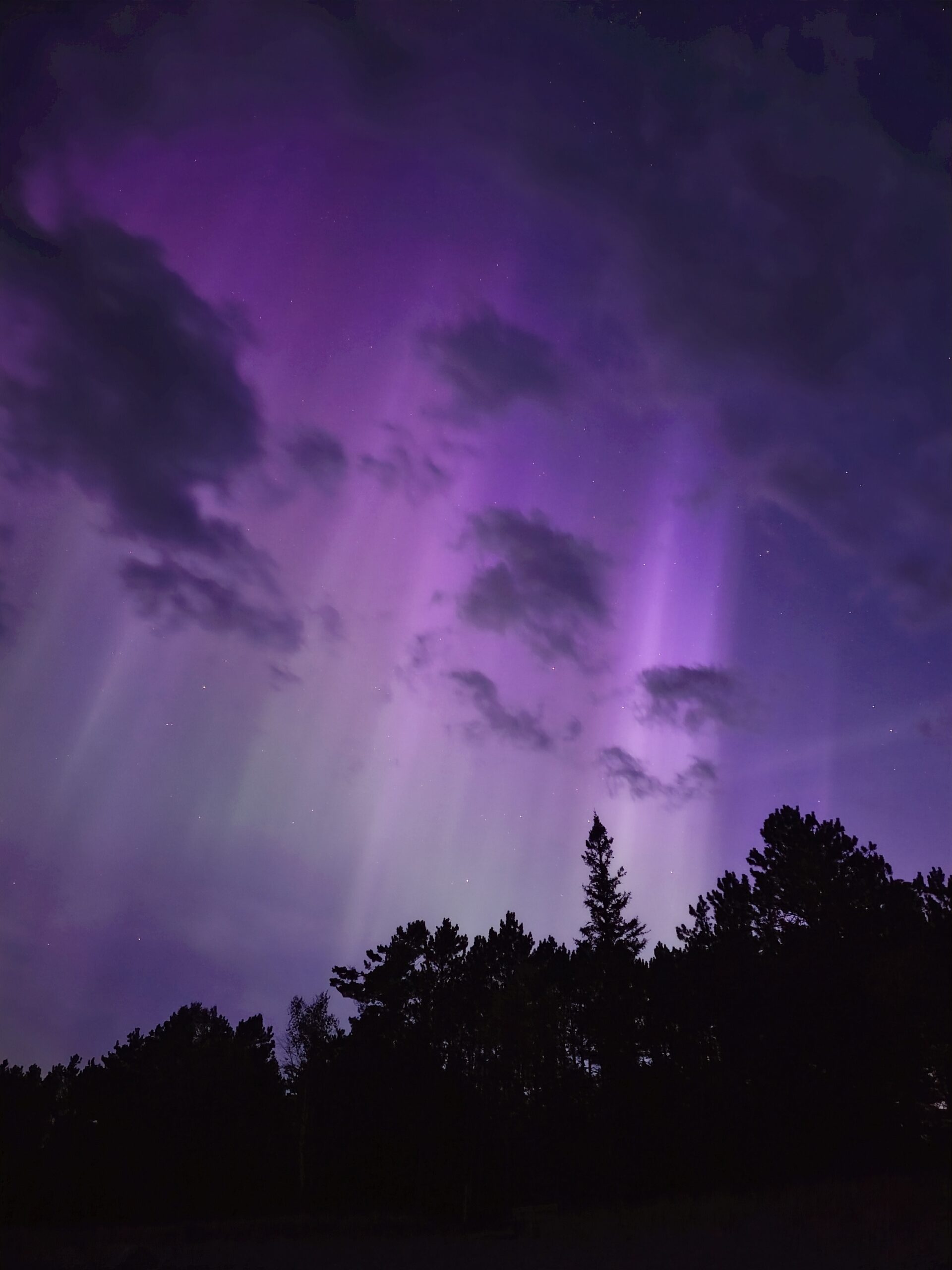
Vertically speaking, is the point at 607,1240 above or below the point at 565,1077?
below

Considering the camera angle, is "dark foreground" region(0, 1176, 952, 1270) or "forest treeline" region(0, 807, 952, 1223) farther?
"forest treeline" region(0, 807, 952, 1223)

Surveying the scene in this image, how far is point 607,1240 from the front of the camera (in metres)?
34.0

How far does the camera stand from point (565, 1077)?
160ft

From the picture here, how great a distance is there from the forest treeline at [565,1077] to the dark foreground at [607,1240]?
268 cm

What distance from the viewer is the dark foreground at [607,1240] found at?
26266 mm

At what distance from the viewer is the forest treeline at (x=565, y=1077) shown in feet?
111

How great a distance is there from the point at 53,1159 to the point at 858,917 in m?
63.2

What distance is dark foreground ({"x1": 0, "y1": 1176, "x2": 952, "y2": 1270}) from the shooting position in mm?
26266

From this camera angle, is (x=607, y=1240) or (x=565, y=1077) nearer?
(x=607, y=1240)

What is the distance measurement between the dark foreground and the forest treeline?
2.68m

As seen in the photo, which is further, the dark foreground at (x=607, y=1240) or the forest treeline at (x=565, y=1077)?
the forest treeline at (x=565, y=1077)

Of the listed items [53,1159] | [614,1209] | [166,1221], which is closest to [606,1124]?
[614,1209]

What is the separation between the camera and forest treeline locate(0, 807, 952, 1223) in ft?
111

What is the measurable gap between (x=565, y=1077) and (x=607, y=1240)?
1488 cm
